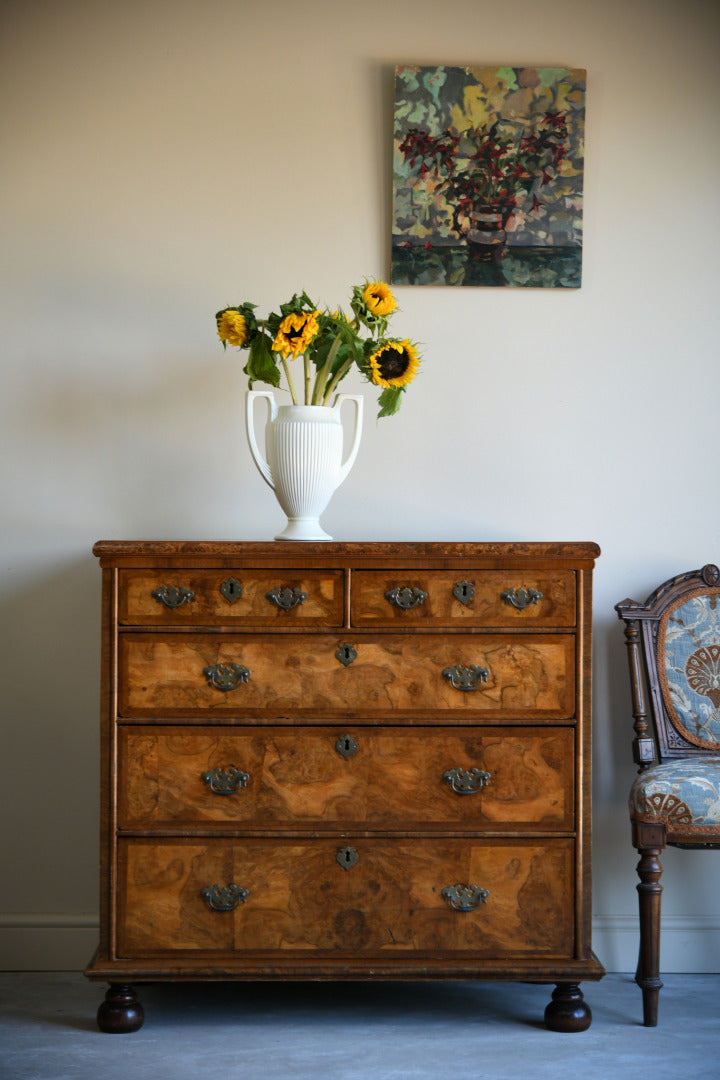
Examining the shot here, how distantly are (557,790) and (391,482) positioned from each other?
1.01 meters

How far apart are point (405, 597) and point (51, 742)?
3.97ft

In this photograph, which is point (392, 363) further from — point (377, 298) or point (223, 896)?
point (223, 896)

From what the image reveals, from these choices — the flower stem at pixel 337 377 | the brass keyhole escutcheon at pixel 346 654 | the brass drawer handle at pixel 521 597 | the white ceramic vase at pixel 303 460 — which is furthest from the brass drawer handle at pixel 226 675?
the flower stem at pixel 337 377

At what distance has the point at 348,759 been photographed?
220cm

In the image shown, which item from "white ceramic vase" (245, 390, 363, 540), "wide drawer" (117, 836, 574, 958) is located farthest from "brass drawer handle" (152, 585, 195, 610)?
"wide drawer" (117, 836, 574, 958)

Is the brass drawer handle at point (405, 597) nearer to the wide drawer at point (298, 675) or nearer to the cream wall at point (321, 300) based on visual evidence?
the wide drawer at point (298, 675)

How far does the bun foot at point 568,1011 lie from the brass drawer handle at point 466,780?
52cm

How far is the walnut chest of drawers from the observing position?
7.16 feet

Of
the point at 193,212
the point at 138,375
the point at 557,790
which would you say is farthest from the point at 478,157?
the point at 557,790

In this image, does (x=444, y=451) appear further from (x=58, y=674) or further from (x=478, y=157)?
(x=58, y=674)

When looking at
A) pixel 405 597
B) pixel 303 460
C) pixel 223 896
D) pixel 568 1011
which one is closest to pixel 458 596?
pixel 405 597

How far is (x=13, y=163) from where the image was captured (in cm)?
276

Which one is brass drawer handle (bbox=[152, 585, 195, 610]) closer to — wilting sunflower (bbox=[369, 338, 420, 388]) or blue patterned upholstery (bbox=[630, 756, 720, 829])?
wilting sunflower (bbox=[369, 338, 420, 388])

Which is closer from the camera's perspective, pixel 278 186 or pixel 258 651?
pixel 258 651
